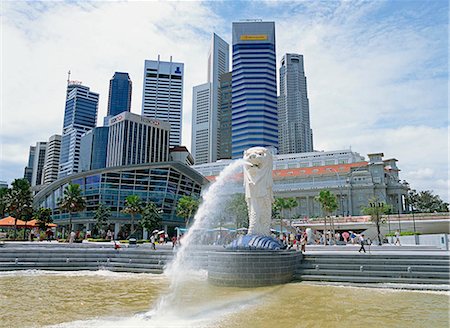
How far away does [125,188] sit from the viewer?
69.4 metres

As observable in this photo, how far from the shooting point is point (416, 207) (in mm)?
84062

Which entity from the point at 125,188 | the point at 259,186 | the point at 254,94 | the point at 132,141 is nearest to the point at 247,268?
the point at 259,186

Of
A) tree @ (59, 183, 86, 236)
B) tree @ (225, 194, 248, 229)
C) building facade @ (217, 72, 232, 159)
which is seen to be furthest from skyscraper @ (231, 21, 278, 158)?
tree @ (59, 183, 86, 236)

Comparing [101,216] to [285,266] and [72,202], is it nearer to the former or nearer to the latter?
[72,202]

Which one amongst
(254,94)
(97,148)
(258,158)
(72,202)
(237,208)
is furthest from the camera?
(97,148)

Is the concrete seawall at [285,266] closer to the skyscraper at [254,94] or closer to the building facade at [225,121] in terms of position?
the skyscraper at [254,94]

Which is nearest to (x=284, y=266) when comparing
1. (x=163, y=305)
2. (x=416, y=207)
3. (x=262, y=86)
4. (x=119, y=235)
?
(x=163, y=305)

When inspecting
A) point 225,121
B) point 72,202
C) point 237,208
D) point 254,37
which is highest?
point 254,37

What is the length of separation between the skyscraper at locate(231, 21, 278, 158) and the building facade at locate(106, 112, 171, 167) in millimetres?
38949

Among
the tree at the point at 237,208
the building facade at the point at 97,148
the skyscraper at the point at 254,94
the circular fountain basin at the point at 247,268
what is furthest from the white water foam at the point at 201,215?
the building facade at the point at 97,148

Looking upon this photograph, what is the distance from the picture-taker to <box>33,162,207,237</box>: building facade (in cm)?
6850

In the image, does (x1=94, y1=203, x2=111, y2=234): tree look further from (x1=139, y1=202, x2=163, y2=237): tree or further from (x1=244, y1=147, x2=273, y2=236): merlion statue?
(x1=244, y1=147, x2=273, y2=236): merlion statue

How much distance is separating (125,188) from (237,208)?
89.4 ft

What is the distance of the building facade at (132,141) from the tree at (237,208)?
362ft
